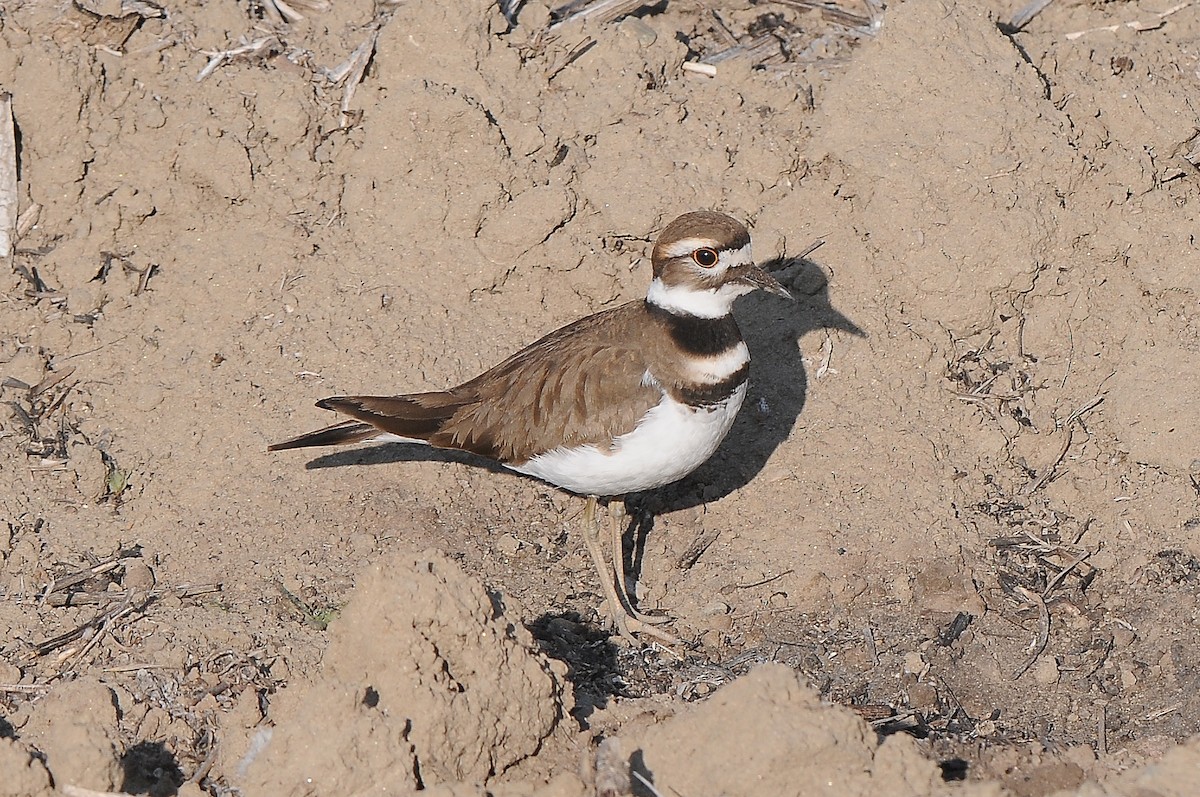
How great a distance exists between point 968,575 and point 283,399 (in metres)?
3.10

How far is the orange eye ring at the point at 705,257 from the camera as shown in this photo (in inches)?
199

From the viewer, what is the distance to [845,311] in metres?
6.27

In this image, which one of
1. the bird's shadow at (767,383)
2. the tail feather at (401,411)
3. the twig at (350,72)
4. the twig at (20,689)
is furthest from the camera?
the twig at (350,72)

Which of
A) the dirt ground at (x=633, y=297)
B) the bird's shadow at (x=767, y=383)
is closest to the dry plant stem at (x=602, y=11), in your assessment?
the dirt ground at (x=633, y=297)

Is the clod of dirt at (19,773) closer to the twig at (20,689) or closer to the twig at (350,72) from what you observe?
the twig at (20,689)

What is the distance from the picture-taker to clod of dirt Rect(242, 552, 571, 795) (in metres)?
3.99

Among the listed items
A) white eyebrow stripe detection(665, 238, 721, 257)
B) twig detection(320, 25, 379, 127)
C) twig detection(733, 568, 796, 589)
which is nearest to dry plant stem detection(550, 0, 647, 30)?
twig detection(320, 25, 379, 127)

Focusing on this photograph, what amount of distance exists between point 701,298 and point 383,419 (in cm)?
140

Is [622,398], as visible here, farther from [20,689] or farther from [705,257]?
[20,689]

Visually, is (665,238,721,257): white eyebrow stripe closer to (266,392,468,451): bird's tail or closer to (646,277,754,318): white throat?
(646,277,754,318): white throat

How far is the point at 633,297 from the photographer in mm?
6395

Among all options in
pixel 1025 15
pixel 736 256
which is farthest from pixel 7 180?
pixel 1025 15

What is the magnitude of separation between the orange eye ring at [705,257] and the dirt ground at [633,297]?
1193 mm

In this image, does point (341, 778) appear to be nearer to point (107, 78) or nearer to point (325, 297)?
point (325, 297)
